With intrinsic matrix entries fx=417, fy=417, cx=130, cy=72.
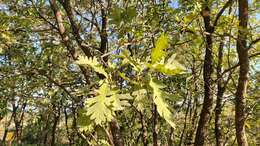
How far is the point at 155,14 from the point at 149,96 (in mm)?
3105

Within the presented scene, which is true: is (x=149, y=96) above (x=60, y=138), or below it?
above

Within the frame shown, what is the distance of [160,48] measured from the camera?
1.53 metres

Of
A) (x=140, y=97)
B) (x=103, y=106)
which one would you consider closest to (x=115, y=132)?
(x=140, y=97)

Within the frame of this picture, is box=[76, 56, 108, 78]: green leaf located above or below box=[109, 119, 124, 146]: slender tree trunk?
above

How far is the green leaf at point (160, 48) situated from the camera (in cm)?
153

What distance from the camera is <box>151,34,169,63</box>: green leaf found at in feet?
5.01

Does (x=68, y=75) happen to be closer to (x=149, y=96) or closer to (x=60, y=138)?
(x=149, y=96)

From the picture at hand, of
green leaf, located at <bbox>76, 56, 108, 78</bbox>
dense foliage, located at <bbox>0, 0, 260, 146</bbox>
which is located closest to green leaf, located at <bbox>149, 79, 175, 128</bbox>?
dense foliage, located at <bbox>0, 0, 260, 146</bbox>

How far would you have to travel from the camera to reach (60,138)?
3039 centimetres

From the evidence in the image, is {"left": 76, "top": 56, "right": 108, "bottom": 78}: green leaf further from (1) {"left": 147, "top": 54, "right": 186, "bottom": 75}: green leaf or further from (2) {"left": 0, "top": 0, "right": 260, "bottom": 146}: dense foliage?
(1) {"left": 147, "top": 54, "right": 186, "bottom": 75}: green leaf

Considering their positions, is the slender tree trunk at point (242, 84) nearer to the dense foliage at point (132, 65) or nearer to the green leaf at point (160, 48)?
the dense foliage at point (132, 65)

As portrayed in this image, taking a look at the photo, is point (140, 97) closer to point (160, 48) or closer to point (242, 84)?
point (160, 48)

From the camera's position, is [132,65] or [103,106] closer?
[103,106]

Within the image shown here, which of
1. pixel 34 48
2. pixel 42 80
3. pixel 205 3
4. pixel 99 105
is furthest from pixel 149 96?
pixel 34 48
